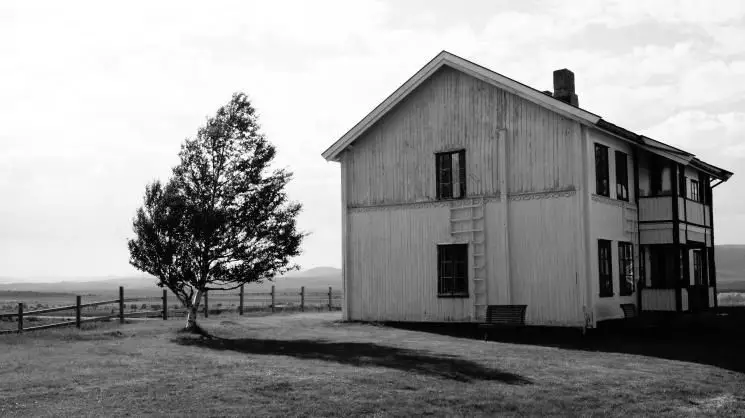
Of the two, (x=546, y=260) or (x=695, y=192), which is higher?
(x=695, y=192)

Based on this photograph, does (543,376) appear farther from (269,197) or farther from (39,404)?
(269,197)

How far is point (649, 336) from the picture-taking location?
2481cm

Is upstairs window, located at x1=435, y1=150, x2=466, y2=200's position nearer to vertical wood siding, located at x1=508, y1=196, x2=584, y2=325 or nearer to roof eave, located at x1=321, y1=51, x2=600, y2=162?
vertical wood siding, located at x1=508, y1=196, x2=584, y2=325

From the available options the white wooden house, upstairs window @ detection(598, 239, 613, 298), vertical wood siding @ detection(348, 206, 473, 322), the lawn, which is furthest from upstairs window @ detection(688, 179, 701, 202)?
the lawn

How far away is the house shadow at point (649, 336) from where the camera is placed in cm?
2034

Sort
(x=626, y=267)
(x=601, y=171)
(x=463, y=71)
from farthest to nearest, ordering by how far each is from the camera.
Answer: (x=626, y=267) → (x=463, y=71) → (x=601, y=171)

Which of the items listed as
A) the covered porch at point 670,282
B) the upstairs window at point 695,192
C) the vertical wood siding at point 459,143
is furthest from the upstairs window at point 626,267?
the upstairs window at point 695,192

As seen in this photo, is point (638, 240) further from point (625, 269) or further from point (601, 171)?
point (601, 171)

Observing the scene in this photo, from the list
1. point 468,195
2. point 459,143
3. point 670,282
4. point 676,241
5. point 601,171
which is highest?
point 459,143

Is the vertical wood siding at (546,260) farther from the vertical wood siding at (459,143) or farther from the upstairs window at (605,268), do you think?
the upstairs window at (605,268)

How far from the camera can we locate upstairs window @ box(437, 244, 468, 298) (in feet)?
92.4

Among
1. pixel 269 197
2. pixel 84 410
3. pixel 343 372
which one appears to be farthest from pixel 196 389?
pixel 269 197

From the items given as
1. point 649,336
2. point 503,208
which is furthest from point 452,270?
point 649,336

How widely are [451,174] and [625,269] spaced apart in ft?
23.9
